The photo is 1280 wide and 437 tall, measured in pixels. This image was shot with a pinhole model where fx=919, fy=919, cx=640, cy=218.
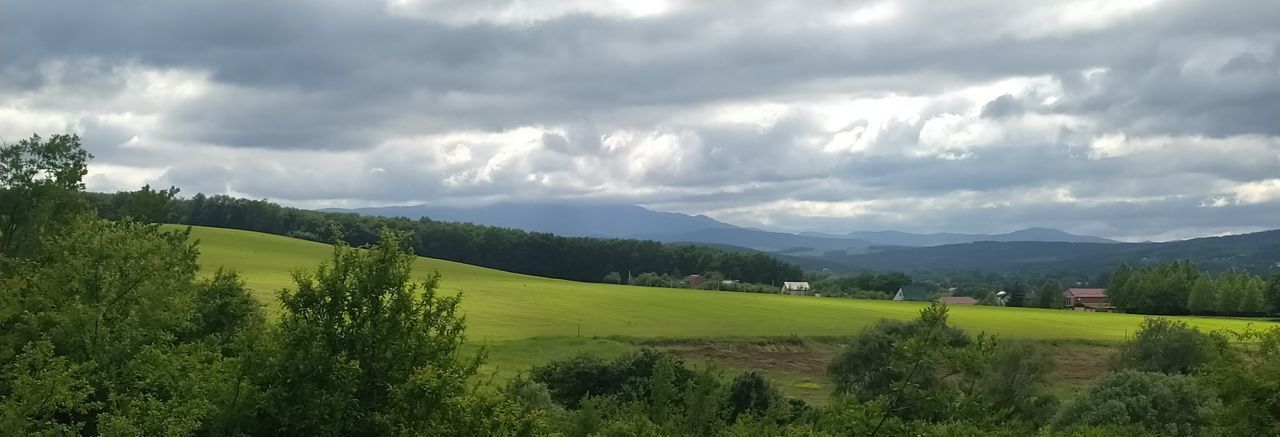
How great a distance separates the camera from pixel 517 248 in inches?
6275

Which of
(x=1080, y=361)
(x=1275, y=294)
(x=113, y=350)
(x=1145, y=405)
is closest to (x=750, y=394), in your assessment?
(x=1145, y=405)

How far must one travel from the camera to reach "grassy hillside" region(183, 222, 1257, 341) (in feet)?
233

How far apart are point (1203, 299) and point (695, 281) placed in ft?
243

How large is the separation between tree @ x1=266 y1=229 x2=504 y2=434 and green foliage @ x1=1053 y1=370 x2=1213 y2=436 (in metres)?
30.0

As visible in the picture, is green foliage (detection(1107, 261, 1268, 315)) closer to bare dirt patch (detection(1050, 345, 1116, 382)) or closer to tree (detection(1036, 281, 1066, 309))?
tree (detection(1036, 281, 1066, 309))

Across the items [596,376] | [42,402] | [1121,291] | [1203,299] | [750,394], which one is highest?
[42,402]

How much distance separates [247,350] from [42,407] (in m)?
3.90

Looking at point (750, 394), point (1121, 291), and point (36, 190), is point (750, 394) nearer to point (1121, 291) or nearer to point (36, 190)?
point (36, 190)

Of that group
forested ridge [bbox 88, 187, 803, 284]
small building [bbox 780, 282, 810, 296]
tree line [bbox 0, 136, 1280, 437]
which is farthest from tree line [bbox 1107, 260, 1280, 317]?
tree line [bbox 0, 136, 1280, 437]

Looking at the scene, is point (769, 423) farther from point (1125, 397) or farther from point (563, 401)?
point (1125, 397)

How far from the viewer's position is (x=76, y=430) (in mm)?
16562

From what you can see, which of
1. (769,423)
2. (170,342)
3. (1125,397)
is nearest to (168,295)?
(170,342)

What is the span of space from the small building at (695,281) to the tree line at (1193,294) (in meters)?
64.6

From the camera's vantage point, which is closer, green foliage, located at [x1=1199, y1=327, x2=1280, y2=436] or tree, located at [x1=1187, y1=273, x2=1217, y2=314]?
green foliage, located at [x1=1199, y1=327, x2=1280, y2=436]
